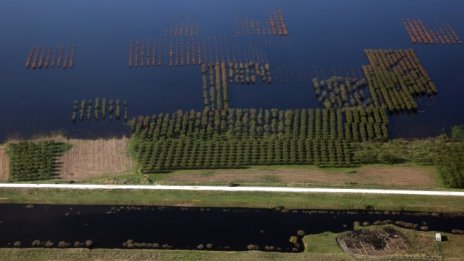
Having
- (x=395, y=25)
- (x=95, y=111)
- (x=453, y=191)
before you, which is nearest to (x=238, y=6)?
(x=395, y=25)

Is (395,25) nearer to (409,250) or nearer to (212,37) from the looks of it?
(212,37)

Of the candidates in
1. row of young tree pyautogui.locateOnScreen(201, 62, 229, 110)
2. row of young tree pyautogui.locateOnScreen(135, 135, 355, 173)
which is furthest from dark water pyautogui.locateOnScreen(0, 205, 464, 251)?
row of young tree pyautogui.locateOnScreen(201, 62, 229, 110)

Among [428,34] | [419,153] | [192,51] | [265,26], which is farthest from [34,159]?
[428,34]

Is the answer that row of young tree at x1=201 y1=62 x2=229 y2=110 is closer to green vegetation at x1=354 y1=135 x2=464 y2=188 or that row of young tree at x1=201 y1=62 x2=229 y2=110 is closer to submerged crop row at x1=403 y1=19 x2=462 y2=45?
green vegetation at x1=354 y1=135 x2=464 y2=188

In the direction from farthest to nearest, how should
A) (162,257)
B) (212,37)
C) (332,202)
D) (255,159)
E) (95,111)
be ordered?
(212,37) → (95,111) → (255,159) → (332,202) → (162,257)

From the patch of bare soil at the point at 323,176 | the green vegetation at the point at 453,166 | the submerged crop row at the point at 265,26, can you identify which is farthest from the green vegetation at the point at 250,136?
the submerged crop row at the point at 265,26
